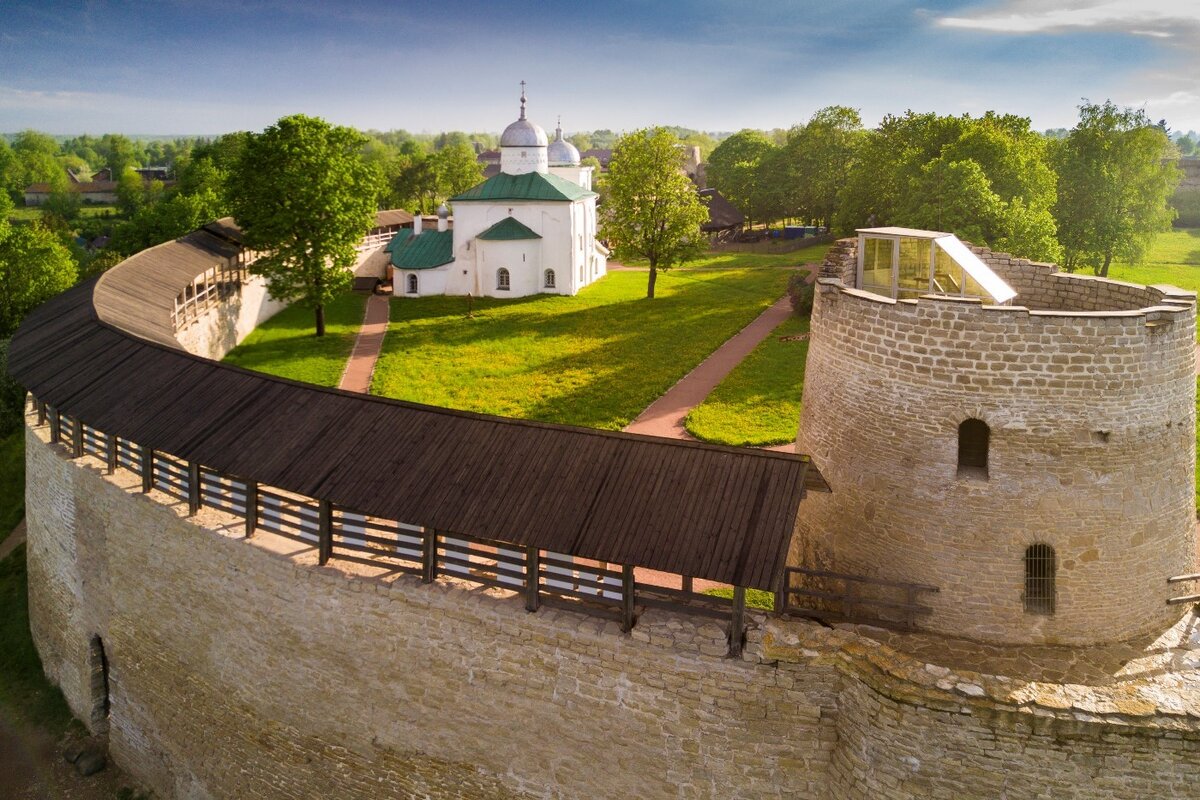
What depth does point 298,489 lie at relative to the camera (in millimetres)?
10445

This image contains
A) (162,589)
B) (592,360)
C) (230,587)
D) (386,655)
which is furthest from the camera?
(592,360)

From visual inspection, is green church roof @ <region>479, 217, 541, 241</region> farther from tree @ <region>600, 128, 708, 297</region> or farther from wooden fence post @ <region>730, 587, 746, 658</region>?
wooden fence post @ <region>730, 587, 746, 658</region>

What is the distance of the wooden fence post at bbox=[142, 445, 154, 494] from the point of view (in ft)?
42.0

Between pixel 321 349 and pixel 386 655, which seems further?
pixel 321 349

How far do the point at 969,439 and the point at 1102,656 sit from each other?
2812 millimetres

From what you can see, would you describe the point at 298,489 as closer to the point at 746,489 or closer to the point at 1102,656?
the point at 746,489

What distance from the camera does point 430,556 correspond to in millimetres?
10445

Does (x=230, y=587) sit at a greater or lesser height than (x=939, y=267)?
lesser

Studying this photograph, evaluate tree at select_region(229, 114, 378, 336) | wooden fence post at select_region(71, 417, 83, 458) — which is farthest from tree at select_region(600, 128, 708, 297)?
wooden fence post at select_region(71, 417, 83, 458)

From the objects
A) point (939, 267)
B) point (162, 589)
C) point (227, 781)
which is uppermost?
point (939, 267)

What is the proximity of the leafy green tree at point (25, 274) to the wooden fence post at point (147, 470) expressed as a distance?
81.5ft

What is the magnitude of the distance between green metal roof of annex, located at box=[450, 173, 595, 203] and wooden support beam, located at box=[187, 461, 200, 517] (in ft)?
101

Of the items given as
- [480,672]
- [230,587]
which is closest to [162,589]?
[230,587]

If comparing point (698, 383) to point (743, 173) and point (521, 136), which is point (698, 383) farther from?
point (743, 173)
